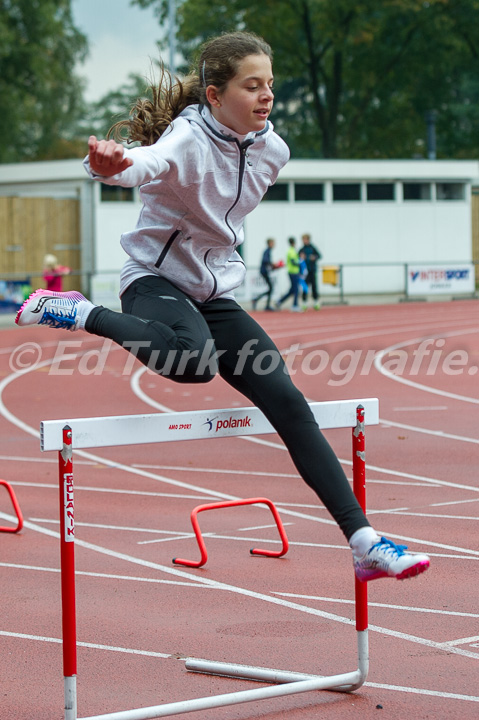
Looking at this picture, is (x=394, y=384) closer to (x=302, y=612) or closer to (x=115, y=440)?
(x=302, y=612)

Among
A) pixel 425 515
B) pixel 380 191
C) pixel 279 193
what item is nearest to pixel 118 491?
pixel 425 515

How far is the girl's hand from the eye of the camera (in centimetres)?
306

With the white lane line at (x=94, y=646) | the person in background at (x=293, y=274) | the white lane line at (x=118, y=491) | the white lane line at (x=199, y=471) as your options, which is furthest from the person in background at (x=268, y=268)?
the white lane line at (x=94, y=646)

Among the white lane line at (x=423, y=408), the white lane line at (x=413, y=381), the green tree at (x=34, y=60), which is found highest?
the green tree at (x=34, y=60)

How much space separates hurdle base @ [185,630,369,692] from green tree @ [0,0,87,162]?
125ft

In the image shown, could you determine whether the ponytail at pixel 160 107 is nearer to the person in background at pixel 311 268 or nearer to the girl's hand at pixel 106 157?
the girl's hand at pixel 106 157

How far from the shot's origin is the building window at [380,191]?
119 ft

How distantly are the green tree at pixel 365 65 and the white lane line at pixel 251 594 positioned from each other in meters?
38.3

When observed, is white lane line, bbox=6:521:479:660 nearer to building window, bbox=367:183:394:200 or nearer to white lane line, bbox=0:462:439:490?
white lane line, bbox=0:462:439:490

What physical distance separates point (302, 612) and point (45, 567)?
1735 mm

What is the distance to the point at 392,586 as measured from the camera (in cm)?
579

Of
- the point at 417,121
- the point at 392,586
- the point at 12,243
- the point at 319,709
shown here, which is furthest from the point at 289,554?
the point at 417,121

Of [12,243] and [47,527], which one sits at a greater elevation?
[12,243]

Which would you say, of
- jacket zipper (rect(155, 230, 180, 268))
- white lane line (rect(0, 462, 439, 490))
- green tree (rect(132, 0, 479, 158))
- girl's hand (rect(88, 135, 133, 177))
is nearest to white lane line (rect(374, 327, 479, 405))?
white lane line (rect(0, 462, 439, 490))
